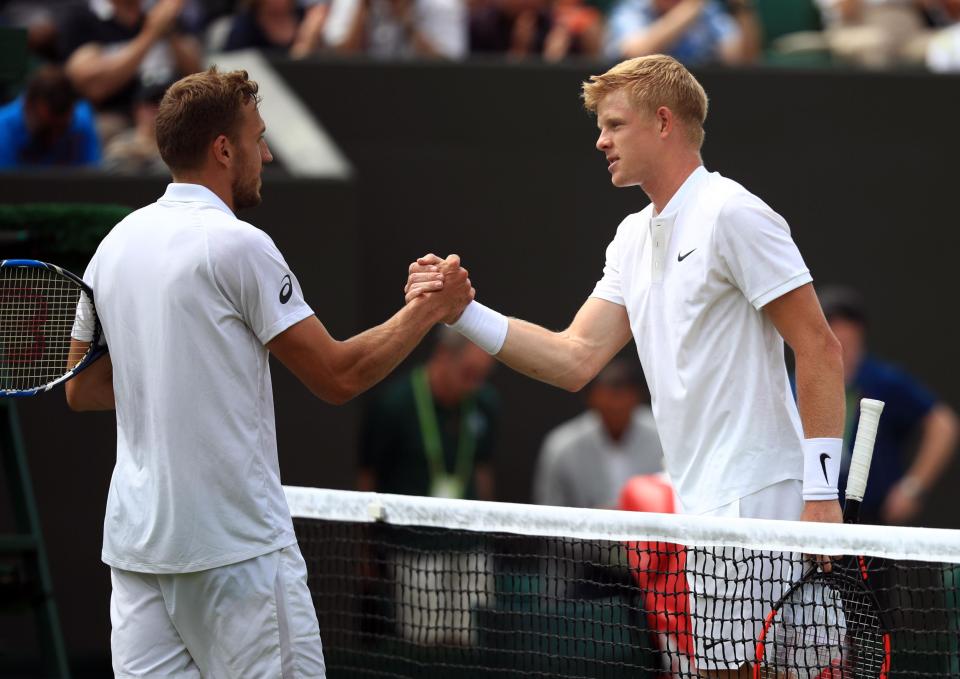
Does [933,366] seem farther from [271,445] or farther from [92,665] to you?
[271,445]

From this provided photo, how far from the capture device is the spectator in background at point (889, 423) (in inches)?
288

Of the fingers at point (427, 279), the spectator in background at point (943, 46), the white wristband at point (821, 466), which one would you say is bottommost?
the white wristband at point (821, 466)

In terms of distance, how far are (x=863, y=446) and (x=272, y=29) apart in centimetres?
571

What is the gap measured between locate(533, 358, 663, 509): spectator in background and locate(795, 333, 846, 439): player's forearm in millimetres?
3954

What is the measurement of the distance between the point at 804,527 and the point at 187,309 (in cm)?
157

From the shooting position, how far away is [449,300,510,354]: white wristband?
4.22 m

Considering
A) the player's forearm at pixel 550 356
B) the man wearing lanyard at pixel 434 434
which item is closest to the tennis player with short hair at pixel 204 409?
the player's forearm at pixel 550 356

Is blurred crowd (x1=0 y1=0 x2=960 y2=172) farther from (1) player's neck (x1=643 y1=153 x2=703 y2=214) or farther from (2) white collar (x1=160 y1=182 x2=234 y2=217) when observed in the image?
(1) player's neck (x1=643 y1=153 x2=703 y2=214)

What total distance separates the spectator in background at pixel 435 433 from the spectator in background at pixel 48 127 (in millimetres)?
2023

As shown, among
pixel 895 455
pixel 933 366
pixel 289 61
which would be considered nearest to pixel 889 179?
pixel 933 366

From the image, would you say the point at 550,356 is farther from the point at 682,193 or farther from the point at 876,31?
the point at 876,31

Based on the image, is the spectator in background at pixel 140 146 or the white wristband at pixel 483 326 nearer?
the white wristband at pixel 483 326

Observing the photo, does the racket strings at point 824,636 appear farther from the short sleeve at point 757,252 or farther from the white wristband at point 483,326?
the white wristband at point 483,326

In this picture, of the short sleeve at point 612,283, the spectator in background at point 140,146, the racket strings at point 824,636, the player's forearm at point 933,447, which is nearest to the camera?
the racket strings at point 824,636
